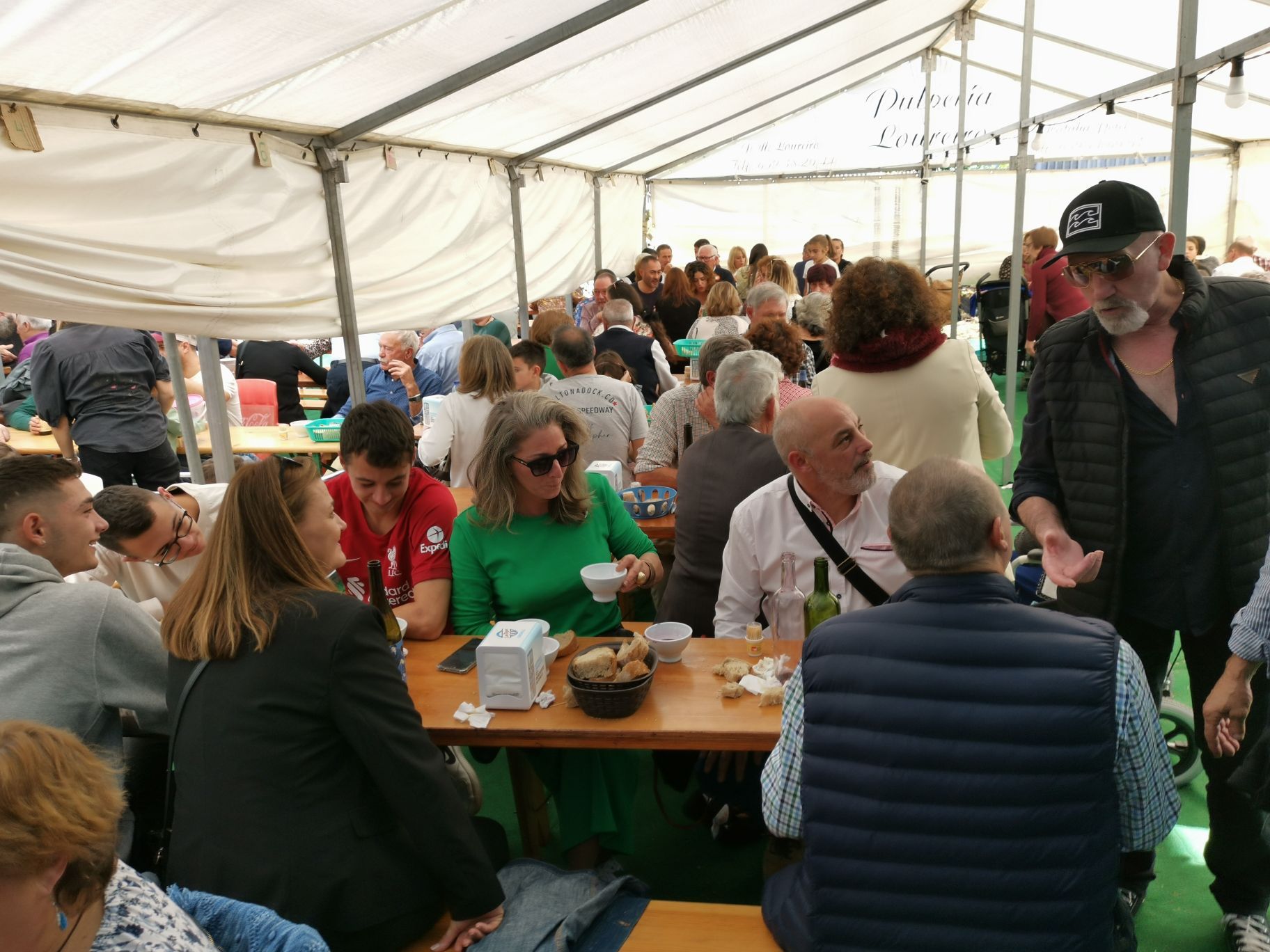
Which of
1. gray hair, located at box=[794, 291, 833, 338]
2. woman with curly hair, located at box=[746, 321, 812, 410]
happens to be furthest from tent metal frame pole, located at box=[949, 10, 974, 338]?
woman with curly hair, located at box=[746, 321, 812, 410]

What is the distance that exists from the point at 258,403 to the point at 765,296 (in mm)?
4034

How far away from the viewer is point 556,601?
264cm

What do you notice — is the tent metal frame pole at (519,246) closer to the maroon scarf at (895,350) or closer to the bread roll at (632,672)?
the maroon scarf at (895,350)

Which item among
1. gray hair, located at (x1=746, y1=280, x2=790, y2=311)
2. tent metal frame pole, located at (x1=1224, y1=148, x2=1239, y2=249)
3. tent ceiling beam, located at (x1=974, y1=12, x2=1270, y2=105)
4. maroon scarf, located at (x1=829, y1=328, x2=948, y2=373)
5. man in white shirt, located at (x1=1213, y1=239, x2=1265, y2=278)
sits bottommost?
maroon scarf, located at (x1=829, y1=328, x2=948, y2=373)

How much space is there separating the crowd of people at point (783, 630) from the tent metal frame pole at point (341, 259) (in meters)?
1.85

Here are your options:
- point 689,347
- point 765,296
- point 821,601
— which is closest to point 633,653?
point 821,601

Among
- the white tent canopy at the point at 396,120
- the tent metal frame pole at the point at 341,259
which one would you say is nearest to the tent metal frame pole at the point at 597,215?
the white tent canopy at the point at 396,120

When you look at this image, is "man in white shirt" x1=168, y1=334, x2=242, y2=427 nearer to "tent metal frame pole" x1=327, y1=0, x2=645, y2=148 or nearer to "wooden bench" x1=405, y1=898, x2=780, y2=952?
"tent metal frame pole" x1=327, y1=0, x2=645, y2=148

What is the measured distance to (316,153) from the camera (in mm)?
4344

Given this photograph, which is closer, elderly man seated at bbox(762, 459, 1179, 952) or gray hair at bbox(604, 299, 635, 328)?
elderly man seated at bbox(762, 459, 1179, 952)

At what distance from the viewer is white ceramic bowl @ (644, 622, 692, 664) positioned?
2.27 metres

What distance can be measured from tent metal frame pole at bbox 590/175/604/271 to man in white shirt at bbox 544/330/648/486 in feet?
17.2

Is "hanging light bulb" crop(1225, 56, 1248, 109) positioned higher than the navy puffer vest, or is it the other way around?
"hanging light bulb" crop(1225, 56, 1248, 109)

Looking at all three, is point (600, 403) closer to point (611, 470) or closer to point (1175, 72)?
point (611, 470)
